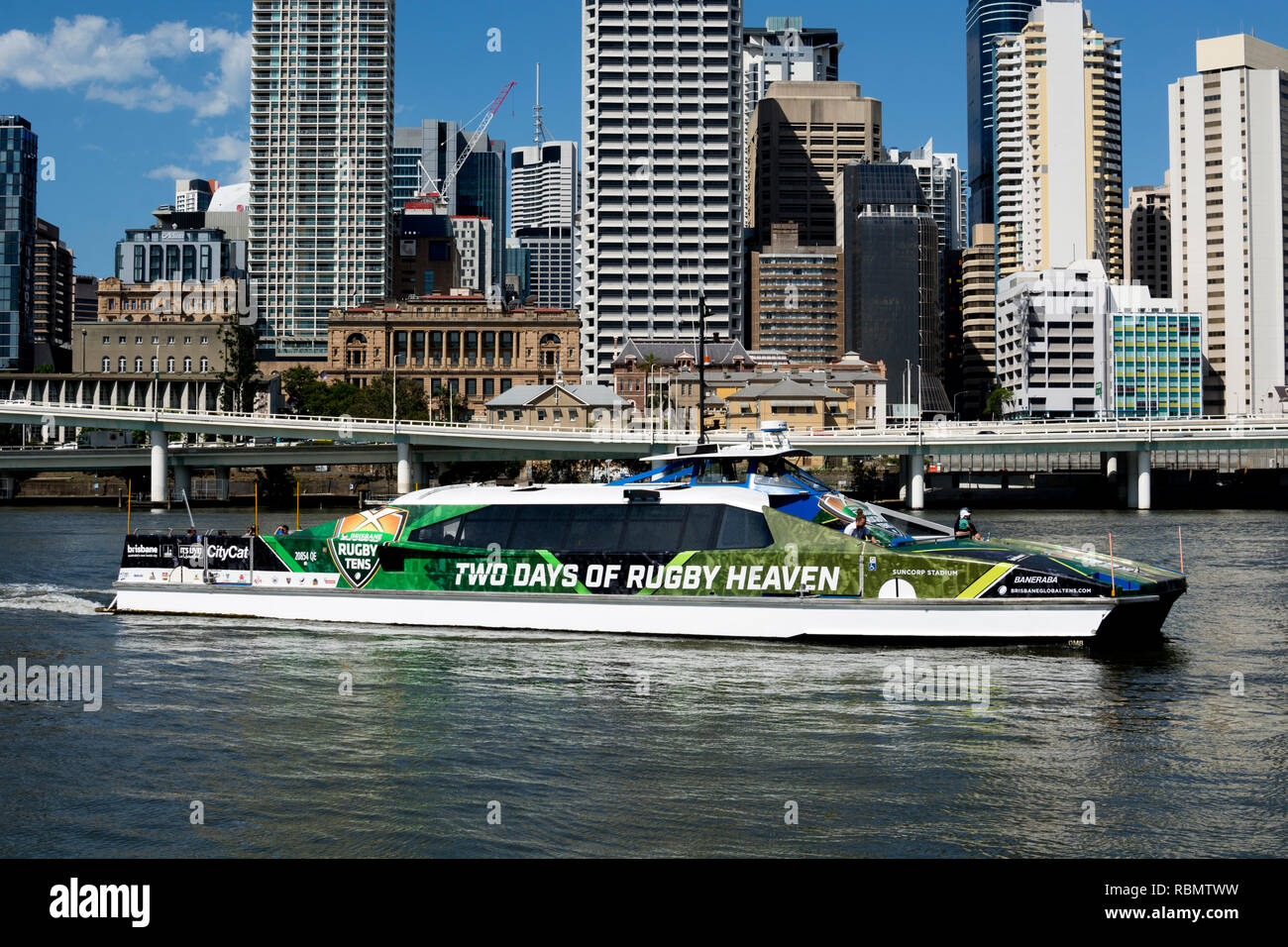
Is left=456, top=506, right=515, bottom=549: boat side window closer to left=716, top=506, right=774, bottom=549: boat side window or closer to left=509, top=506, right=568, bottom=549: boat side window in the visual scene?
left=509, top=506, right=568, bottom=549: boat side window

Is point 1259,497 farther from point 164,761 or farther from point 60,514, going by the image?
point 164,761

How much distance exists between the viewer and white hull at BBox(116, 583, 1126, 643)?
85.1ft

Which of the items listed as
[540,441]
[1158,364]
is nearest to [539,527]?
[540,441]

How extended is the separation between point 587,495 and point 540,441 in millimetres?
75845

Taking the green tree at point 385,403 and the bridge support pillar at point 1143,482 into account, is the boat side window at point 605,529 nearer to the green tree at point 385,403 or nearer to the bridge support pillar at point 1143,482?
the bridge support pillar at point 1143,482

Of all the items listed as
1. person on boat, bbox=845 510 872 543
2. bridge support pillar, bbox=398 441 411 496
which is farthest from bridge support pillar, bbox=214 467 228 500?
person on boat, bbox=845 510 872 543

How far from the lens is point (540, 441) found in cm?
10506

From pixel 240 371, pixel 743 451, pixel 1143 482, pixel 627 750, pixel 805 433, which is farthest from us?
pixel 240 371

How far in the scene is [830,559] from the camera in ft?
88.5

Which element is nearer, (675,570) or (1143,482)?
(675,570)

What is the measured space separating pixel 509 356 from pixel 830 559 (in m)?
175

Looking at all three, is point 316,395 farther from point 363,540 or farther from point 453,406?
point 363,540

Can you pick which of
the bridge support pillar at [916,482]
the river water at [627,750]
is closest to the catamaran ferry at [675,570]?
the river water at [627,750]
